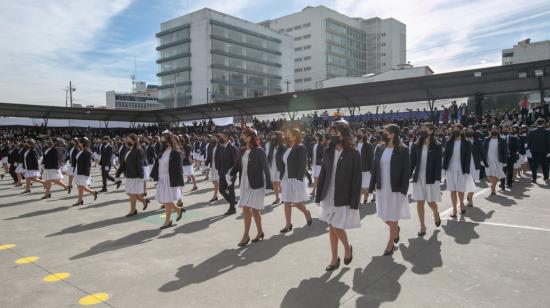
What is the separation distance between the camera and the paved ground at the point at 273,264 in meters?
4.29

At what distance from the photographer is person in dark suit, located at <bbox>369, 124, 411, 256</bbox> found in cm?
573

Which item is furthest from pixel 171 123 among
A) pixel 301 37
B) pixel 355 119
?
pixel 301 37

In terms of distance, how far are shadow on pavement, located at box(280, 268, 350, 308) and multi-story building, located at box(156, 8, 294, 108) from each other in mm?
89015

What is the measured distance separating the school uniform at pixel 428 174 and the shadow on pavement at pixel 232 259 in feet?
6.42

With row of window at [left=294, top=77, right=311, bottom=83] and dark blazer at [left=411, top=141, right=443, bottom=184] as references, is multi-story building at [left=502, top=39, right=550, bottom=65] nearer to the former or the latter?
row of window at [left=294, top=77, right=311, bottom=83]

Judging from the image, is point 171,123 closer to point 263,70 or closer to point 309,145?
point 309,145

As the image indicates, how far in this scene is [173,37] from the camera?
10194cm

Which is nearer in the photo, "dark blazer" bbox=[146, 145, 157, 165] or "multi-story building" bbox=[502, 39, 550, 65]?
"dark blazer" bbox=[146, 145, 157, 165]

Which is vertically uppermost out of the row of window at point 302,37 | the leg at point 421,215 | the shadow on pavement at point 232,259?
the row of window at point 302,37

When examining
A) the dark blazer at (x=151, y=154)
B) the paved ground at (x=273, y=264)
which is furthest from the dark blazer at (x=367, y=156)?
the dark blazer at (x=151, y=154)

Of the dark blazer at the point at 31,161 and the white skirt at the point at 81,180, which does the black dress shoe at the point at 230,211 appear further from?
the dark blazer at the point at 31,161

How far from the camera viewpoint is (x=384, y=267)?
5.20 m

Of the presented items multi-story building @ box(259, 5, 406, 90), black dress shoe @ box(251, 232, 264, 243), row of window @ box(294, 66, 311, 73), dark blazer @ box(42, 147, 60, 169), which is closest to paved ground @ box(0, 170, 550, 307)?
black dress shoe @ box(251, 232, 264, 243)

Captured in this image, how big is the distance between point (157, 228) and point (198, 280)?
→ 3227 mm
